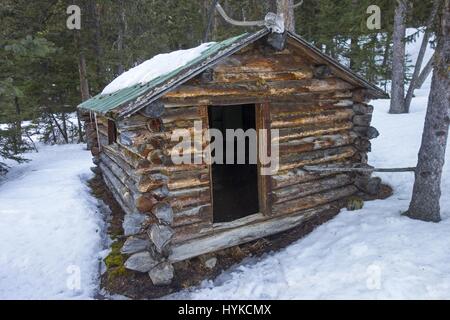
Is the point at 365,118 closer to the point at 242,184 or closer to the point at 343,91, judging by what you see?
the point at 343,91

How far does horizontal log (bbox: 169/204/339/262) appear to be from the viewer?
20.7ft

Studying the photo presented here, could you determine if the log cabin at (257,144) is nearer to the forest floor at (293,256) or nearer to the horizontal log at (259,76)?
the horizontal log at (259,76)

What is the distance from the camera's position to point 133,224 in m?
5.93

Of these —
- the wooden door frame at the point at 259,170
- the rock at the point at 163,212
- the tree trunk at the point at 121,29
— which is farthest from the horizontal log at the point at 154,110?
the tree trunk at the point at 121,29

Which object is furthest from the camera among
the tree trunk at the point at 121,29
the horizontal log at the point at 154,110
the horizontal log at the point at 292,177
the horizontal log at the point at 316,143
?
the tree trunk at the point at 121,29

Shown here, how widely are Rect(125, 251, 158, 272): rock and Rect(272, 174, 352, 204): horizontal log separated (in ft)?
8.92

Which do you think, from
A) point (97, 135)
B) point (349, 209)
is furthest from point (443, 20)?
point (97, 135)

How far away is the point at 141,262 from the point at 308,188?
3.83 metres

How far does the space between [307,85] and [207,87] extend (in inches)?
90.4

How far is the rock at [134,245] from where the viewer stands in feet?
19.6

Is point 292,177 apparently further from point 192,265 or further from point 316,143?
point 192,265

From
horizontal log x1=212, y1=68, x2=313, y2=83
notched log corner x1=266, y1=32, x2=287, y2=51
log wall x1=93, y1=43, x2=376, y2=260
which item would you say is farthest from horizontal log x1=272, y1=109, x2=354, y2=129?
notched log corner x1=266, y1=32, x2=287, y2=51

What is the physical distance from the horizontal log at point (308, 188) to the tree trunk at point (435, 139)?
5.51 feet

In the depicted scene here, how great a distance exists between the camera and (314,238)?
6.96 metres
